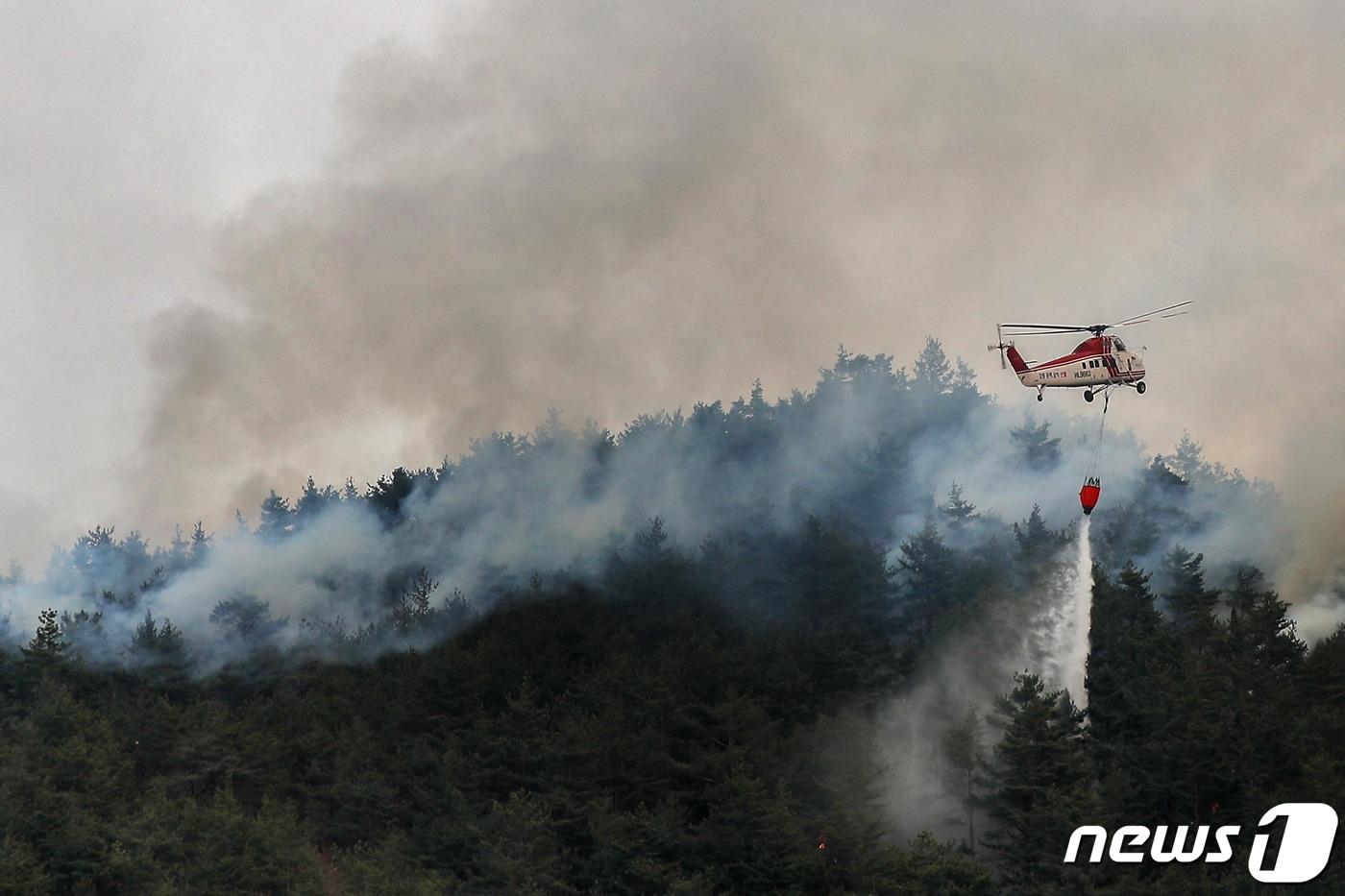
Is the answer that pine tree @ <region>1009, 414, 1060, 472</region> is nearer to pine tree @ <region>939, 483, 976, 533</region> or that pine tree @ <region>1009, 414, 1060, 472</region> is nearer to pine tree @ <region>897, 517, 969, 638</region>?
pine tree @ <region>939, 483, 976, 533</region>

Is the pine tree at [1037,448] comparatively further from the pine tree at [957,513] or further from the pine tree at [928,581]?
the pine tree at [928,581]

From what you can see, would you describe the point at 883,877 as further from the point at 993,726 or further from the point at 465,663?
the point at 465,663

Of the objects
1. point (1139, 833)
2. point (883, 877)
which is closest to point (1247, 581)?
point (1139, 833)

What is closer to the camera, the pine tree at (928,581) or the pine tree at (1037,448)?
the pine tree at (928,581)

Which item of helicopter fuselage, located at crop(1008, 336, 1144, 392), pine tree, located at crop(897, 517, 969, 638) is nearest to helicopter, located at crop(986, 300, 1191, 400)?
helicopter fuselage, located at crop(1008, 336, 1144, 392)

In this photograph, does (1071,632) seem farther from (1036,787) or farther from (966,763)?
(1036,787)

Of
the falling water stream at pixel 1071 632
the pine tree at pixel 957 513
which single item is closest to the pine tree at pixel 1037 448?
the pine tree at pixel 957 513

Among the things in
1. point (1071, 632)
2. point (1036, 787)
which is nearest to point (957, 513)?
point (1071, 632)

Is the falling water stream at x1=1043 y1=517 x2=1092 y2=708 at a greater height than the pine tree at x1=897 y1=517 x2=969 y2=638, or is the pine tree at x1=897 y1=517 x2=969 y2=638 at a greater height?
the pine tree at x1=897 y1=517 x2=969 y2=638
